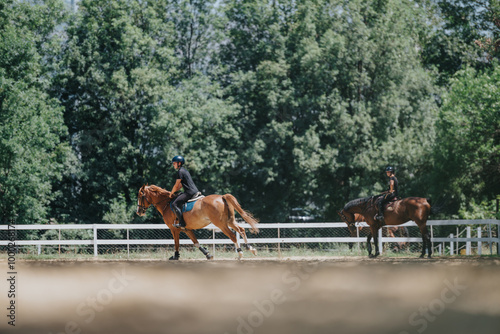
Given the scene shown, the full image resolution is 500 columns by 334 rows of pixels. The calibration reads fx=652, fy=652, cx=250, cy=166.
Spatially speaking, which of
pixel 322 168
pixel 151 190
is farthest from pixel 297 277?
pixel 322 168

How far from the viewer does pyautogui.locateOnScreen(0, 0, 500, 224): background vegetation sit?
3216 centimetres

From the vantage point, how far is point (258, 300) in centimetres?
962

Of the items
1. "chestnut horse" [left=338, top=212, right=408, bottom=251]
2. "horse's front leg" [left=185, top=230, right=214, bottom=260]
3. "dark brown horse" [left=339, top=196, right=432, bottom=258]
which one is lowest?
"chestnut horse" [left=338, top=212, right=408, bottom=251]

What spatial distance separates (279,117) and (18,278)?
86.0ft

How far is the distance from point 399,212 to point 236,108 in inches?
785

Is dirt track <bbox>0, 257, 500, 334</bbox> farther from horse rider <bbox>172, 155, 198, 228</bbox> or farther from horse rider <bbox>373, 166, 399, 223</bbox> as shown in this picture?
horse rider <bbox>373, 166, 399, 223</bbox>

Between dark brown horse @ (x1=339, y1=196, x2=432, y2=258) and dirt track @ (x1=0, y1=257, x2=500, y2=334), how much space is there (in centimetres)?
373

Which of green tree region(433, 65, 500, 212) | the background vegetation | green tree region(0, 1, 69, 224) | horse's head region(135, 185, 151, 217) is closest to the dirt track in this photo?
horse's head region(135, 185, 151, 217)

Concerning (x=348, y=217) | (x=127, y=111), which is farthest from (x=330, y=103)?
(x=348, y=217)

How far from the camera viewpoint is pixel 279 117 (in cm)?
3731

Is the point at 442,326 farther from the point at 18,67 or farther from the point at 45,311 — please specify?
the point at 18,67

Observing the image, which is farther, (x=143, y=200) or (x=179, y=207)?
(x=143, y=200)

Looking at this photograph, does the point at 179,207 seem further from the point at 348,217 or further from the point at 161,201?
the point at 348,217

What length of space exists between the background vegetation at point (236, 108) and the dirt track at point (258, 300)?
65.2 ft
